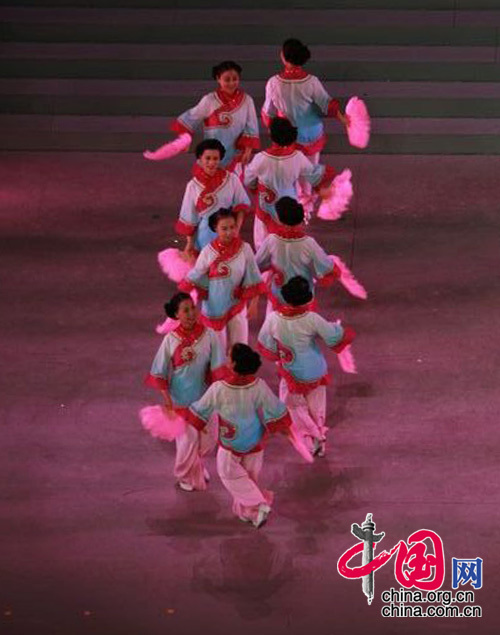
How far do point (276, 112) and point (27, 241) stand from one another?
179cm

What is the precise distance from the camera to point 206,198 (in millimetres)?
9852

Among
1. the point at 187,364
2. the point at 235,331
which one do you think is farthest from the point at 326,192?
the point at 187,364

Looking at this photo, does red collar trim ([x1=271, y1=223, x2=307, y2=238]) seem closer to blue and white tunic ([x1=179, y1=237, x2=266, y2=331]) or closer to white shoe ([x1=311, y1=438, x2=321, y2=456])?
blue and white tunic ([x1=179, y1=237, x2=266, y2=331])

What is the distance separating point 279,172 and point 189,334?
1.73 meters

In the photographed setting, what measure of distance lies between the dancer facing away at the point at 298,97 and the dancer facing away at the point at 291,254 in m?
1.33

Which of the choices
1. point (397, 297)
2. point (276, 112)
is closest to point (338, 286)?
point (397, 297)

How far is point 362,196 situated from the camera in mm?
Result: 11500

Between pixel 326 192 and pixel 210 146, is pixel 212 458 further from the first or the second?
pixel 326 192

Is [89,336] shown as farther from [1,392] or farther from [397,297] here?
[397,297]

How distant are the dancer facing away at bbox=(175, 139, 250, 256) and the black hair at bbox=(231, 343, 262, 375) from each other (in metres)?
1.58

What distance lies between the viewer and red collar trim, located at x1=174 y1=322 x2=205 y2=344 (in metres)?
8.72

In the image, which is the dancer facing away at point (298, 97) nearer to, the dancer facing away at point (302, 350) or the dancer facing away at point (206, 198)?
the dancer facing away at point (206, 198)

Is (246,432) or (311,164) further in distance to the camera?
(311,164)

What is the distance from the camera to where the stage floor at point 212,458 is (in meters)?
8.38
